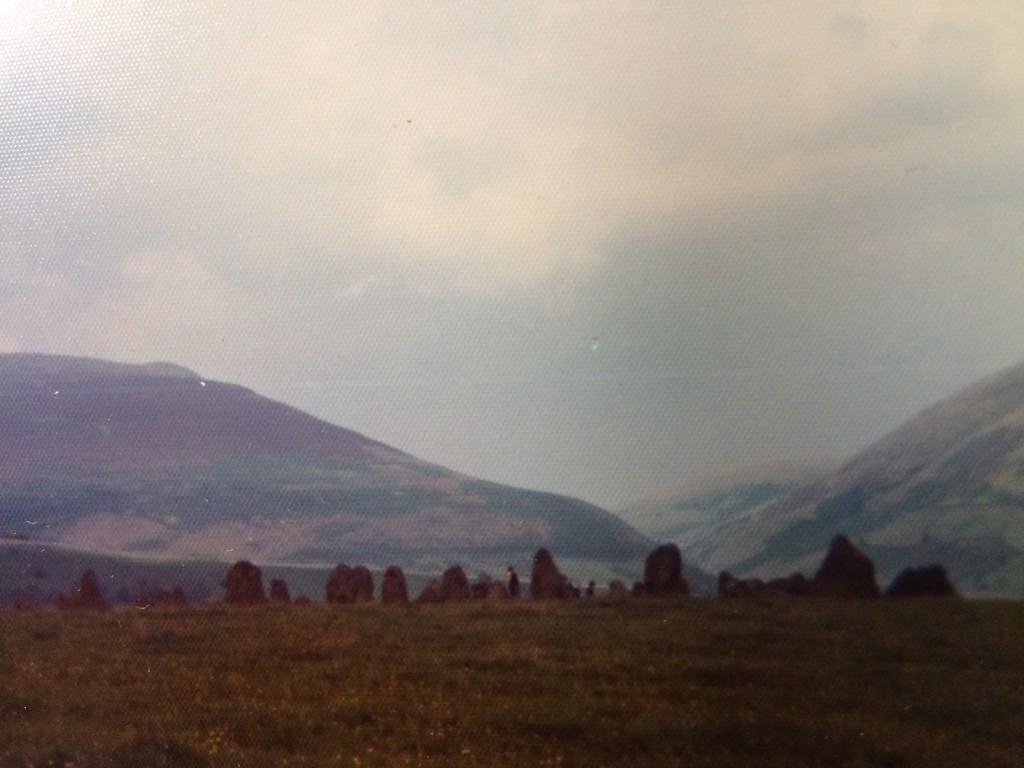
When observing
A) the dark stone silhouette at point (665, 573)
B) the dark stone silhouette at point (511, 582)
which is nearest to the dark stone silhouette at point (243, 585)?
the dark stone silhouette at point (511, 582)

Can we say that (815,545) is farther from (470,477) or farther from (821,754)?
(470,477)

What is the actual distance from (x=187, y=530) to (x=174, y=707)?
96 centimetres

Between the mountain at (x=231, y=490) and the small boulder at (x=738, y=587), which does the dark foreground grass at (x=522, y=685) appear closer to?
the small boulder at (x=738, y=587)

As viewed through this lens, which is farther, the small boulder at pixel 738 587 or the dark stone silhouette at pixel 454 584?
the dark stone silhouette at pixel 454 584

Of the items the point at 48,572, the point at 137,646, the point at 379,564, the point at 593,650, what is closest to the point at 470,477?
the point at 379,564

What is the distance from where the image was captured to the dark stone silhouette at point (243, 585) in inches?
251

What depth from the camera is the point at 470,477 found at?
6.12m

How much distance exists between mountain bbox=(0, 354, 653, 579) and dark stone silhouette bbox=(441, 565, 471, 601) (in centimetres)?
6

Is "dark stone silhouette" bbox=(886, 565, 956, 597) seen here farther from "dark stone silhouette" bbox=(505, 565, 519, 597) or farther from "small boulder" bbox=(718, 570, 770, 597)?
"dark stone silhouette" bbox=(505, 565, 519, 597)

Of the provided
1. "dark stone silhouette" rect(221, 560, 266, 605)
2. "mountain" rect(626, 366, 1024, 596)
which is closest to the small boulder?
"mountain" rect(626, 366, 1024, 596)

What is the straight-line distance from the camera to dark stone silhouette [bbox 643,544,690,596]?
573 cm

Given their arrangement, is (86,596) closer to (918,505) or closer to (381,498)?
(381,498)

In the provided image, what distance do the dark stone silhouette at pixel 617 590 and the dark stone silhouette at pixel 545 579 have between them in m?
0.25

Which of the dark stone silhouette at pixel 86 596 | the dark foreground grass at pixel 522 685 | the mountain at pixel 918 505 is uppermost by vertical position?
the mountain at pixel 918 505
